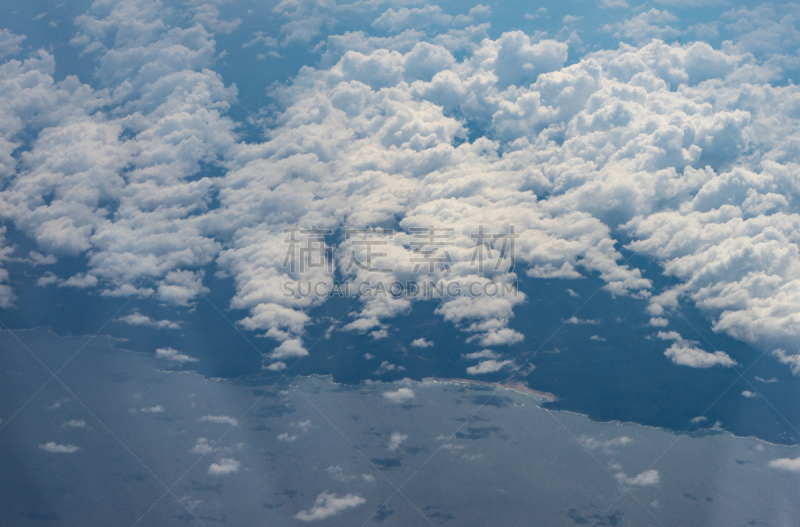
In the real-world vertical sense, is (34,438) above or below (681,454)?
above

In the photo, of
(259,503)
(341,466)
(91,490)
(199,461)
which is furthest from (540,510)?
(91,490)

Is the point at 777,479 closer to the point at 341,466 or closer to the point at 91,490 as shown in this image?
the point at 341,466

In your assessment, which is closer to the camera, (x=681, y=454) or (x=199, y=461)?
(x=199, y=461)

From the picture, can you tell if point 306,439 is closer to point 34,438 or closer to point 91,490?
point 91,490

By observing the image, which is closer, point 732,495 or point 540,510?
point 540,510

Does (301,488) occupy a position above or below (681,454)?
above

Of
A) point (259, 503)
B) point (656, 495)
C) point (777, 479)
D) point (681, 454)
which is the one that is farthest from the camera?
point (681, 454)

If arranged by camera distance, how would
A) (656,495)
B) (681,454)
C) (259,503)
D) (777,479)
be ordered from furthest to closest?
(681,454) → (777,479) → (656,495) → (259,503)

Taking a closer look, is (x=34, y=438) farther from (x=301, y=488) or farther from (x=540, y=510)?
(x=540, y=510)

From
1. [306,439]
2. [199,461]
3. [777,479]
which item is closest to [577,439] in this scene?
[777,479]
